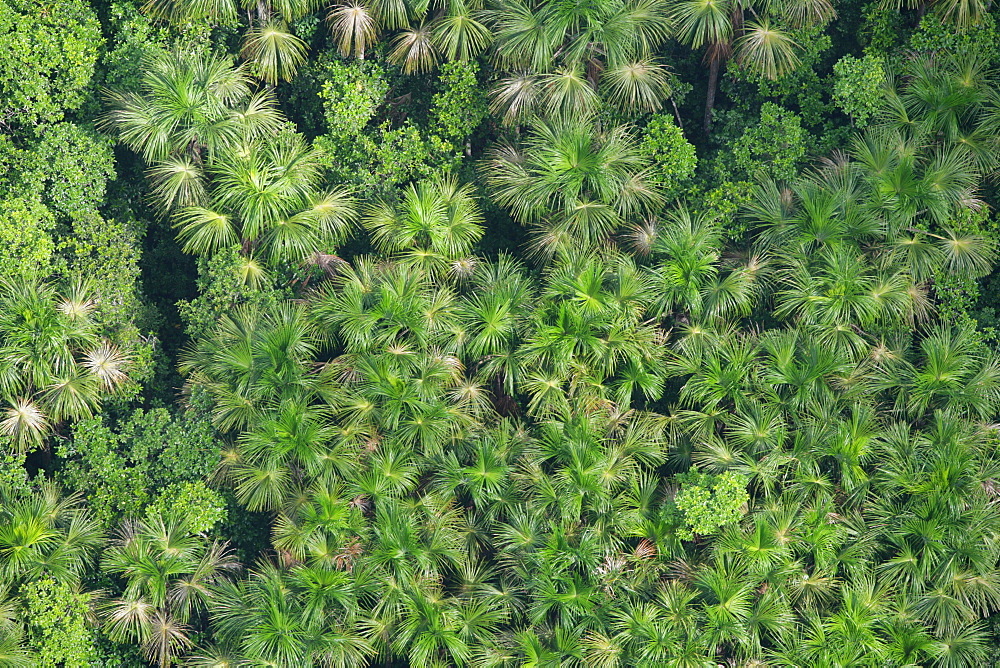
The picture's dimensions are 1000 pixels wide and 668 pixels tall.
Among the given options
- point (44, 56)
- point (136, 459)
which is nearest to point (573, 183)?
point (136, 459)

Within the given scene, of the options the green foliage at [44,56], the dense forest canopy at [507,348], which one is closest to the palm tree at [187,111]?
the dense forest canopy at [507,348]

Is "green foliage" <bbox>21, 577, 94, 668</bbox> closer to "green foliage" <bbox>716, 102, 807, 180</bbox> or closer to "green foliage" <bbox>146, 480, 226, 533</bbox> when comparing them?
"green foliage" <bbox>146, 480, 226, 533</bbox>

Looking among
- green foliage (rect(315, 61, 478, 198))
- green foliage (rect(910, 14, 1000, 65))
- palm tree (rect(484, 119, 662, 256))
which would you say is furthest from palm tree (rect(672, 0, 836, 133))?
green foliage (rect(315, 61, 478, 198))

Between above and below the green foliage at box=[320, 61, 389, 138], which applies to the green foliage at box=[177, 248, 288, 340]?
below

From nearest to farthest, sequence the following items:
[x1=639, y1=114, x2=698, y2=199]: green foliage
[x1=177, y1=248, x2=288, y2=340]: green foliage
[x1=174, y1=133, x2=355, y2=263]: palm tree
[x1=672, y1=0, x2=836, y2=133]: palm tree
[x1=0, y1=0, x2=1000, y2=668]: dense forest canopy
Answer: [x1=0, y1=0, x2=1000, y2=668]: dense forest canopy
[x1=174, y1=133, x2=355, y2=263]: palm tree
[x1=672, y1=0, x2=836, y2=133]: palm tree
[x1=177, y1=248, x2=288, y2=340]: green foliage
[x1=639, y1=114, x2=698, y2=199]: green foliage

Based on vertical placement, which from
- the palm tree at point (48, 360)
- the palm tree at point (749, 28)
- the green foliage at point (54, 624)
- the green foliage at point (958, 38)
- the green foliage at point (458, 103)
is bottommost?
the green foliage at point (54, 624)

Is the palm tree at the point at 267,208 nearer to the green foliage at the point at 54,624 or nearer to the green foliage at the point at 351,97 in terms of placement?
the green foliage at the point at 351,97

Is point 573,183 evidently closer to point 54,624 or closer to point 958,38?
point 958,38
